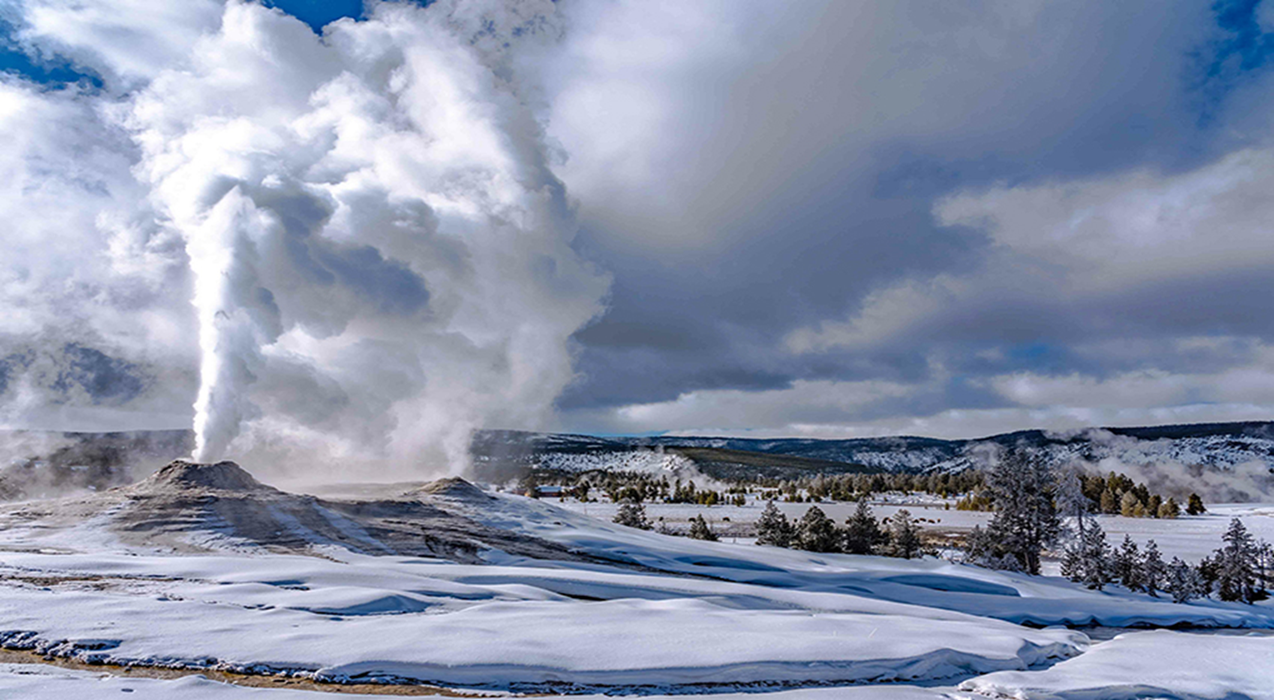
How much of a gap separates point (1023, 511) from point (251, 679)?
133ft

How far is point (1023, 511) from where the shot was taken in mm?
38000

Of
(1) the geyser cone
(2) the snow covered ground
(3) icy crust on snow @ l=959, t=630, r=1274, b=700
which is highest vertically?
(1) the geyser cone

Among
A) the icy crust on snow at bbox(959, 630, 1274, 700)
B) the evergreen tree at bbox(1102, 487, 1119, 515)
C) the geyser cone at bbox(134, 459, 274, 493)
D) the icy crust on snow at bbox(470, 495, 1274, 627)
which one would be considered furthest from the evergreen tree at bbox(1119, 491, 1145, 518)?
the geyser cone at bbox(134, 459, 274, 493)

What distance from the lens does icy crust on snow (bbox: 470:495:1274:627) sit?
23562 millimetres

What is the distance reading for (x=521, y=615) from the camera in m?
13.8

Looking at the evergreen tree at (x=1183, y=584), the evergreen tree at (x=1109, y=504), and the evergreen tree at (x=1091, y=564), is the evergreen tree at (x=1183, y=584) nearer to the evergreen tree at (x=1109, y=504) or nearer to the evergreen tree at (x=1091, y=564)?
the evergreen tree at (x=1091, y=564)

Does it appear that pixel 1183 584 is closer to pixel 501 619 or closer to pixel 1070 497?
pixel 1070 497

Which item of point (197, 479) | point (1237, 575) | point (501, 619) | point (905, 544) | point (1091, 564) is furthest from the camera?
point (905, 544)

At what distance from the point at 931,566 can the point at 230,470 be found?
3137 centimetres

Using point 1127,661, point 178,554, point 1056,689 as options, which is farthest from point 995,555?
point 178,554

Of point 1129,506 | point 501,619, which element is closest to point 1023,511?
point 501,619

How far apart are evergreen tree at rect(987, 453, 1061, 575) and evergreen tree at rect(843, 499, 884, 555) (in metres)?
7.50

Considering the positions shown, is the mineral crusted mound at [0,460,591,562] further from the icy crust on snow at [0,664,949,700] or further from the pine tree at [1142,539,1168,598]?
the pine tree at [1142,539,1168,598]

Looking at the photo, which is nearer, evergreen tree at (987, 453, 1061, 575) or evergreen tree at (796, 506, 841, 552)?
evergreen tree at (796, 506, 841, 552)
